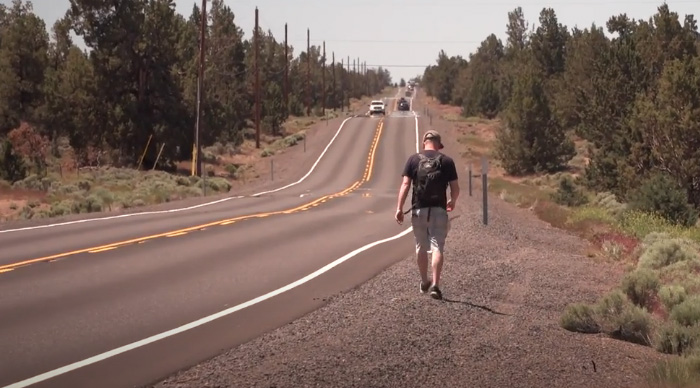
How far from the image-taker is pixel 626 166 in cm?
3762

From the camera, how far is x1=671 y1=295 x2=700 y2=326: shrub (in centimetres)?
977

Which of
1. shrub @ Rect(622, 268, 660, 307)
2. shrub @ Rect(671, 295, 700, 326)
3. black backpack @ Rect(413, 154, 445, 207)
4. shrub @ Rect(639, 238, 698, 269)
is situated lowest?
shrub @ Rect(639, 238, 698, 269)

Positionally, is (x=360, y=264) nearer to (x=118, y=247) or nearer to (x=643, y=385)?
(x=118, y=247)

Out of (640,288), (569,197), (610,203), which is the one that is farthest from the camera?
(569,197)

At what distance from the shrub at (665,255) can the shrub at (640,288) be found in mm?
4109

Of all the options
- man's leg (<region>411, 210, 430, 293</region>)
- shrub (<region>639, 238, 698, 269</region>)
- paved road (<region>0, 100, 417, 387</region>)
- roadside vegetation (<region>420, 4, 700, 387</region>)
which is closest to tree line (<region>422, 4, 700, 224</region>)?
roadside vegetation (<region>420, 4, 700, 387</region>)

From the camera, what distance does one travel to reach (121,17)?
51094 mm

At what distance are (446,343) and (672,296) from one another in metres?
4.56

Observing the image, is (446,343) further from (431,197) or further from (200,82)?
(200,82)

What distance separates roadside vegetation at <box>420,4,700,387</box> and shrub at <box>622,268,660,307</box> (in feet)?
0.04

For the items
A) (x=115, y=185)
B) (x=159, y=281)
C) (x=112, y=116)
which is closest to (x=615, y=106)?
(x=115, y=185)

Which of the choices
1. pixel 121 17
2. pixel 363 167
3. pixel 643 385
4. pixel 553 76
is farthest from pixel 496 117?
pixel 643 385

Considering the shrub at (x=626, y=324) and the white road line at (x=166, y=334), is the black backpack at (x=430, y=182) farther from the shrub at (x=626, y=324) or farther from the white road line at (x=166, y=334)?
the white road line at (x=166, y=334)

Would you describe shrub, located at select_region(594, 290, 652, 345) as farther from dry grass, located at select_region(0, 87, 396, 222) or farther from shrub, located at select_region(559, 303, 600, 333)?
dry grass, located at select_region(0, 87, 396, 222)
